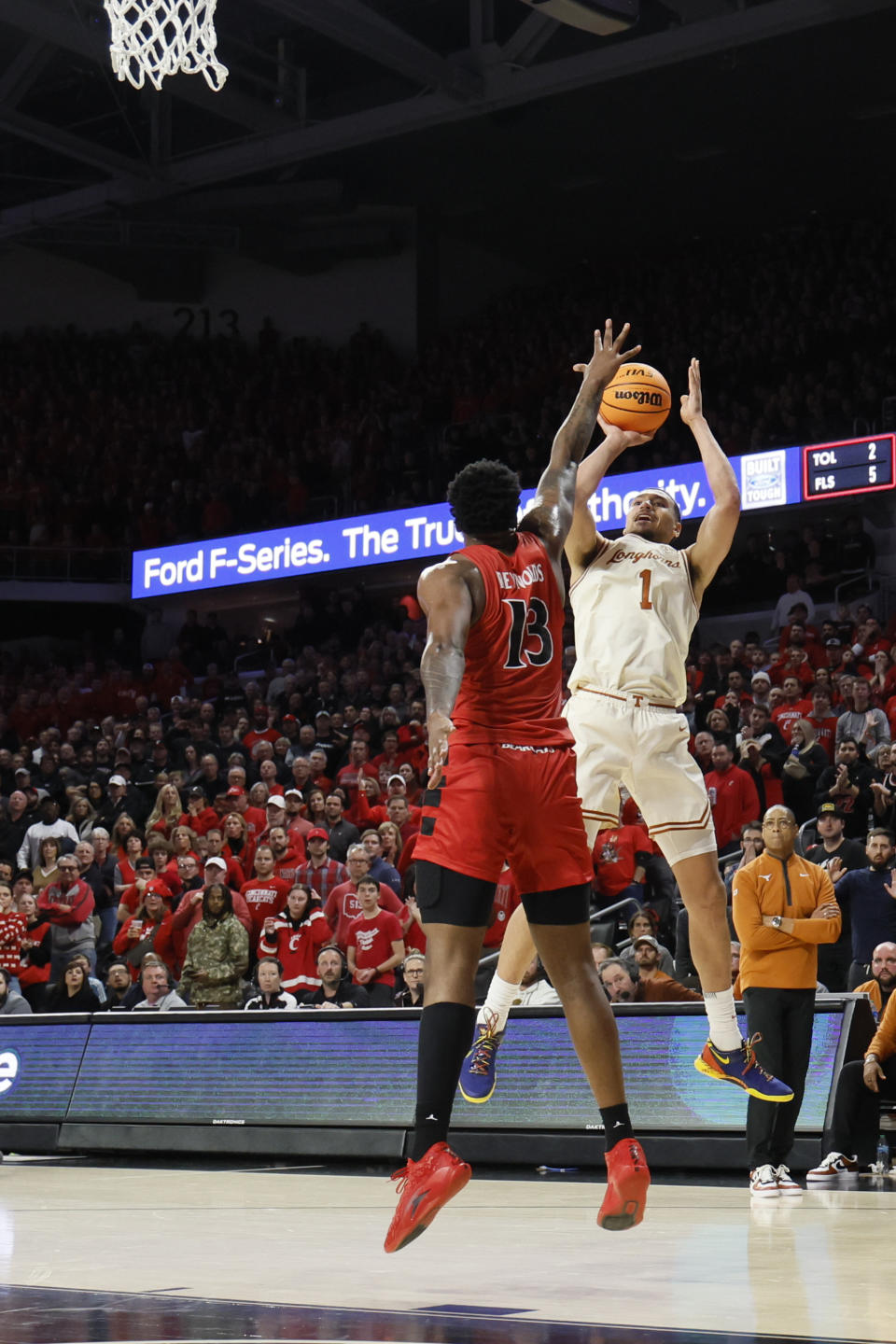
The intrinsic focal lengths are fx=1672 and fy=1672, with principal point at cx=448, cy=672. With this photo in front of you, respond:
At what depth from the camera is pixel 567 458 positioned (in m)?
5.43

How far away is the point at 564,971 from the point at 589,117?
23875 millimetres

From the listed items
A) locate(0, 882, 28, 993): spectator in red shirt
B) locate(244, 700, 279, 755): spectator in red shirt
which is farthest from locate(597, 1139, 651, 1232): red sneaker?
locate(244, 700, 279, 755): spectator in red shirt

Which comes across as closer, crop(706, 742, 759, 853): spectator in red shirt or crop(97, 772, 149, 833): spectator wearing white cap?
crop(706, 742, 759, 853): spectator in red shirt

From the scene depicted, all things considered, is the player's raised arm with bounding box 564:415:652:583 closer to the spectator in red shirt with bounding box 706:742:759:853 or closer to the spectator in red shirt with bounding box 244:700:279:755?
the spectator in red shirt with bounding box 706:742:759:853

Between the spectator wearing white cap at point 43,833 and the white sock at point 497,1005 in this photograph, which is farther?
the spectator wearing white cap at point 43,833

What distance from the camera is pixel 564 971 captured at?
4.84 meters

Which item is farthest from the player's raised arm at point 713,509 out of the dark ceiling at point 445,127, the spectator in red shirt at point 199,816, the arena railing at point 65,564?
the arena railing at point 65,564

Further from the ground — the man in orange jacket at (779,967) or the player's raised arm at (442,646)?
the player's raised arm at (442,646)

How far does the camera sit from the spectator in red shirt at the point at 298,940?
40.6ft

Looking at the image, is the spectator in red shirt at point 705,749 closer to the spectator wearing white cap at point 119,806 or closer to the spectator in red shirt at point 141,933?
the spectator in red shirt at point 141,933

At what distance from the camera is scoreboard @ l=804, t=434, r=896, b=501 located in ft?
62.9

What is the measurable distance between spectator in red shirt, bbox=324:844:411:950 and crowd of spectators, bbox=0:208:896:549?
32.7 ft

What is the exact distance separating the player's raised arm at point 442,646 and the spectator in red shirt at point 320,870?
9.02 m

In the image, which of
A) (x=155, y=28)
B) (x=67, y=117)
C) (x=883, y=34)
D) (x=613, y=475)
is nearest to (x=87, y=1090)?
(x=155, y=28)
